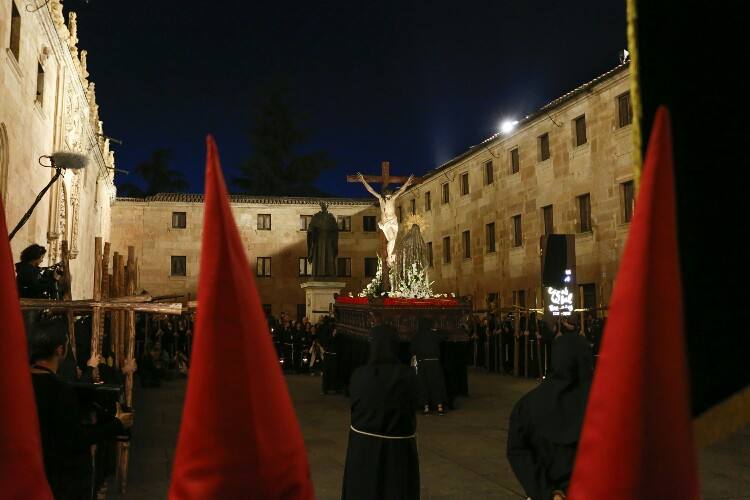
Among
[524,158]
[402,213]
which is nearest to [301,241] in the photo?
[402,213]

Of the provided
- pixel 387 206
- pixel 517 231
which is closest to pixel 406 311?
pixel 387 206

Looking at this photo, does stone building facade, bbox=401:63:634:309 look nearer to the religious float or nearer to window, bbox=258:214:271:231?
the religious float

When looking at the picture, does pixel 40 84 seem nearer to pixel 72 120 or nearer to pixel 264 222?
pixel 72 120

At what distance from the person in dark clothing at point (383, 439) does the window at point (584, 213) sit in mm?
18452

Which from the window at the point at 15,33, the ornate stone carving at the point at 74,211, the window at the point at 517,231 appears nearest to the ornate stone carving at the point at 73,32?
the ornate stone carving at the point at 74,211

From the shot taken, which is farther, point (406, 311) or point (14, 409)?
point (406, 311)

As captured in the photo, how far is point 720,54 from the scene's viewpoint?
141cm

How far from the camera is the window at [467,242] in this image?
30.4 metres

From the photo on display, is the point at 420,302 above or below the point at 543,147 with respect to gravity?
below

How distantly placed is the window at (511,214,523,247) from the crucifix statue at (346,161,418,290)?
944cm

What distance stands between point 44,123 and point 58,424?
15329 millimetres

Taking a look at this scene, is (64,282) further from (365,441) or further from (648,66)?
(648,66)

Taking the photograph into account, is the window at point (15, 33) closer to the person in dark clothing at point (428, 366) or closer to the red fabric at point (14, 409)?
the person in dark clothing at point (428, 366)

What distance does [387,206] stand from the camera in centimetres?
1700
